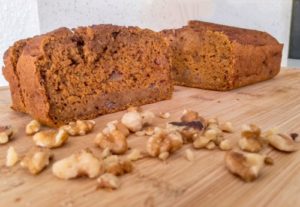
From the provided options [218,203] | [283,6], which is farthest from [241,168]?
[283,6]

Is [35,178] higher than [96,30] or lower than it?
lower

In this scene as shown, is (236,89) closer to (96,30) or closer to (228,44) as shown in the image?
(228,44)

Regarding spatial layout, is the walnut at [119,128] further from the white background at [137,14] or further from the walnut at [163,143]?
the white background at [137,14]

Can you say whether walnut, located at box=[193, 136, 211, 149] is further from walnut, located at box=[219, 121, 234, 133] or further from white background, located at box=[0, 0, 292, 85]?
white background, located at box=[0, 0, 292, 85]

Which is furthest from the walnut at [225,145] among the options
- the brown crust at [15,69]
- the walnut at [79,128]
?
the brown crust at [15,69]

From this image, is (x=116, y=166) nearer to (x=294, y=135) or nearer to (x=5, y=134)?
(x=5, y=134)

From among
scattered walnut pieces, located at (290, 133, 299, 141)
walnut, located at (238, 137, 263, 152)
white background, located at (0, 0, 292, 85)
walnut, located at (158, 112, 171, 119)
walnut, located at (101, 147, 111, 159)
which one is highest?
white background, located at (0, 0, 292, 85)

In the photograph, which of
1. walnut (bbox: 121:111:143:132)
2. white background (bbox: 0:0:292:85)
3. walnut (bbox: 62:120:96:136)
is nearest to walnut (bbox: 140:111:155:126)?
walnut (bbox: 121:111:143:132)
